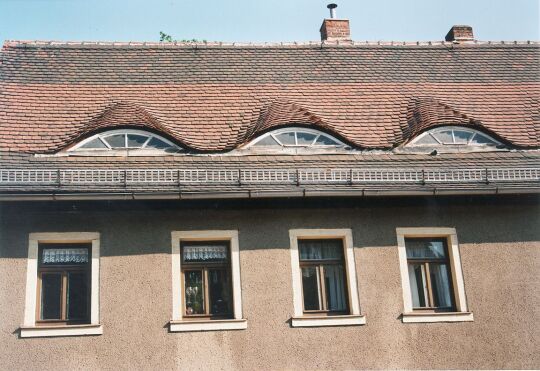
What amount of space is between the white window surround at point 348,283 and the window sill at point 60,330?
3063mm

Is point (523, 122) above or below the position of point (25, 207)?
above

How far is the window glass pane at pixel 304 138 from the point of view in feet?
43.9

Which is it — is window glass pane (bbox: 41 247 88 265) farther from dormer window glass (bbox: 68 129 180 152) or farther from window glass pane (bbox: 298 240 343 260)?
window glass pane (bbox: 298 240 343 260)

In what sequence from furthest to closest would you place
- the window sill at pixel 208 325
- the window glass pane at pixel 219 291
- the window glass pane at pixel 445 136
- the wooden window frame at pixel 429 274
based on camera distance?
the window glass pane at pixel 445 136, the wooden window frame at pixel 429 274, the window glass pane at pixel 219 291, the window sill at pixel 208 325

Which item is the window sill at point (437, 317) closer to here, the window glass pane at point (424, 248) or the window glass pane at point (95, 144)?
the window glass pane at point (424, 248)

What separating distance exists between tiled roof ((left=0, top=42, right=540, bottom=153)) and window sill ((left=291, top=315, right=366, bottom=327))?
11.4 feet

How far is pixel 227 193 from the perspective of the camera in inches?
452

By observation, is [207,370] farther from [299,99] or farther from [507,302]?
[299,99]

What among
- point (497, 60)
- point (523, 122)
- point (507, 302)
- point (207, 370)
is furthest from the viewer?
point (497, 60)

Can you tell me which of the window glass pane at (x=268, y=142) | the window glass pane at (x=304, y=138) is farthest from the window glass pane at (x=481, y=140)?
the window glass pane at (x=268, y=142)

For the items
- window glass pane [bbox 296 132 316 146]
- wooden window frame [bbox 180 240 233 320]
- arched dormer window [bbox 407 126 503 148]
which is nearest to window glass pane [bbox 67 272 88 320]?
wooden window frame [bbox 180 240 233 320]

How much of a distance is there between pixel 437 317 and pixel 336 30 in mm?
8822

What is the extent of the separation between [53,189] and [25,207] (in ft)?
1.88

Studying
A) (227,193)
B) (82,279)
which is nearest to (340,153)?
(227,193)
